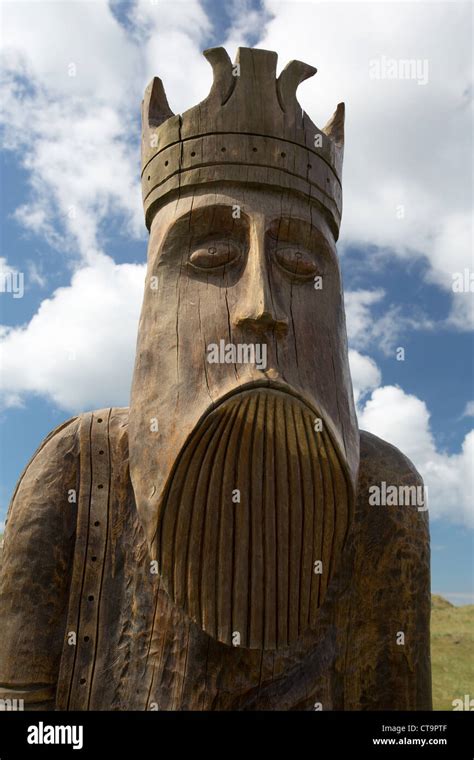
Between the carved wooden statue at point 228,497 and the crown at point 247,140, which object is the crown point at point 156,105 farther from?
the carved wooden statue at point 228,497

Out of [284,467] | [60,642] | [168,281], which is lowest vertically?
[60,642]

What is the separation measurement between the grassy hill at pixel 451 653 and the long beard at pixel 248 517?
16.5 ft

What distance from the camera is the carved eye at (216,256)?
3.28 metres

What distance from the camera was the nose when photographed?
3031mm

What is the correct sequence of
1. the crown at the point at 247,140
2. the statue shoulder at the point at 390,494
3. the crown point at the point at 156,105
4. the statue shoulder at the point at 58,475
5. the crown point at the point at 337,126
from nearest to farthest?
the statue shoulder at the point at 58,475, the crown at the point at 247,140, the statue shoulder at the point at 390,494, the crown point at the point at 156,105, the crown point at the point at 337,126

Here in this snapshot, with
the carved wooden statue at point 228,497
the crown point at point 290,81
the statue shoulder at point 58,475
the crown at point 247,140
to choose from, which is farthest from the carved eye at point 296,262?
the statue shoulder at point 58,475

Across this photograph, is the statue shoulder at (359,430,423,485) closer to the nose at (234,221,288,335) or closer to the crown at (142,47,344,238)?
the nose at (234,221,288,335)

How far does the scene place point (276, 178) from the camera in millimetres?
3430

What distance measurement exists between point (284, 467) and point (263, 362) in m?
0.52

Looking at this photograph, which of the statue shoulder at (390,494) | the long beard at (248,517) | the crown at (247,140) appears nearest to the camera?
the long beard at (248,517)

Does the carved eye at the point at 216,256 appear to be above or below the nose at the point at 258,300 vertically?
above

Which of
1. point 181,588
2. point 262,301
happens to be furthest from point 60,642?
point 262,301

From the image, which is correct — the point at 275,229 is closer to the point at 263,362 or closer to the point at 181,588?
the point at 263,362
